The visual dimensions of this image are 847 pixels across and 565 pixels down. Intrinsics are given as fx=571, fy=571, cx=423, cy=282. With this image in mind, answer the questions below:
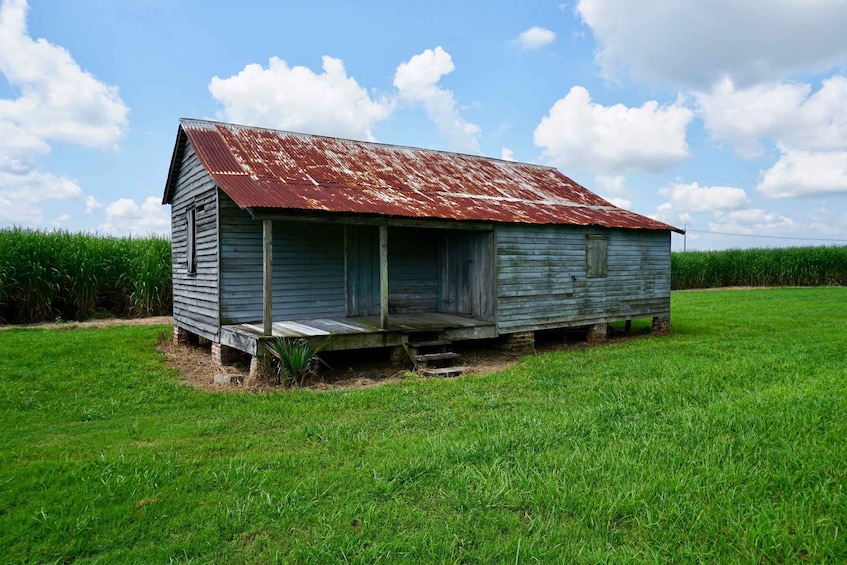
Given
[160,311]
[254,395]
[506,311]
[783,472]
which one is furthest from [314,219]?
[160,311]

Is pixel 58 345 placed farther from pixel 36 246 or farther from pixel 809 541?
pixel 809 541

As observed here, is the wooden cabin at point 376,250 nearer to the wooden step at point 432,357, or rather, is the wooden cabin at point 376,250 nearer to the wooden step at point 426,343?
the wooden step at point 426,343

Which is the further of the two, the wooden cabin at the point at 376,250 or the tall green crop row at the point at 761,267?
the tall green crop row at the point at 761,267

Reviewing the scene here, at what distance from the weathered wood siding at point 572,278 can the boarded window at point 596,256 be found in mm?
102

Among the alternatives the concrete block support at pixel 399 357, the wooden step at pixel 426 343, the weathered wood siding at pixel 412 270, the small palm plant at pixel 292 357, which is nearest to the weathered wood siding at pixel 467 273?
the weathered wood siding at pixel 412 270

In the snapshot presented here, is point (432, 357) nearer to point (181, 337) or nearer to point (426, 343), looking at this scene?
point (426, 343)

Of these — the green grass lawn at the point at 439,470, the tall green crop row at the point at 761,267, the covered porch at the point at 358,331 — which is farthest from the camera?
the tall green crop row at the point at 761,267

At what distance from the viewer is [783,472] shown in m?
4.75

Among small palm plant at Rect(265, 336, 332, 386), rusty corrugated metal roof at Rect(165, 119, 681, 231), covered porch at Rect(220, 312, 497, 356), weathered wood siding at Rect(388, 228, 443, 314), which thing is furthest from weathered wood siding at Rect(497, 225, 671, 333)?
small palm plant at Rect(265, 336, 332, 386)

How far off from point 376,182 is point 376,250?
1.49 m

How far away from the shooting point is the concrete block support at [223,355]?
10773mm

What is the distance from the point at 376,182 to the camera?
12.4 metres

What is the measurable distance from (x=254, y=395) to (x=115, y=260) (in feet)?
41.7

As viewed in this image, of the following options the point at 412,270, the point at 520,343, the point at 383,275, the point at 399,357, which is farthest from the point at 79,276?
the point at 520,343
